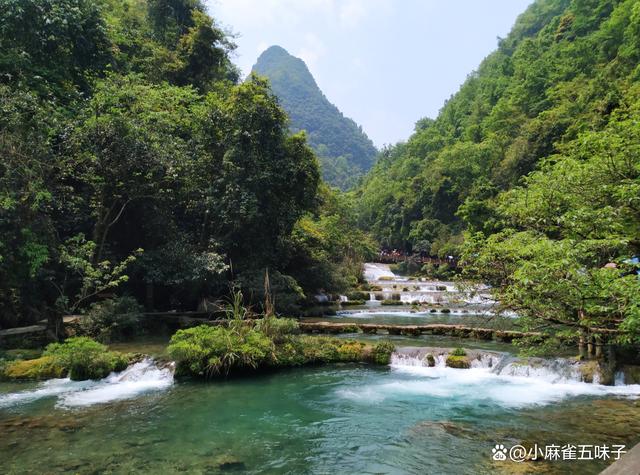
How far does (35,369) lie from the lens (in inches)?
448

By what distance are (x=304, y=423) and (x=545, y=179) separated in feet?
22.4

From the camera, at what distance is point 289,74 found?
172 metres

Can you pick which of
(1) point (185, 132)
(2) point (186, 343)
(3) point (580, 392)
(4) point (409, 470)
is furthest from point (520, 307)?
(1) point (185, 132)

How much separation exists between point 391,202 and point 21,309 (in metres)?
54.4

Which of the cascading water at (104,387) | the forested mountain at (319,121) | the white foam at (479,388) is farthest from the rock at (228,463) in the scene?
the forested mountain at (319,121)

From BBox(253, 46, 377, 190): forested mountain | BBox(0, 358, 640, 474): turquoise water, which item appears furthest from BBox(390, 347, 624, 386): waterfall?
BBox(253, 46, 377, 190): forested mountain

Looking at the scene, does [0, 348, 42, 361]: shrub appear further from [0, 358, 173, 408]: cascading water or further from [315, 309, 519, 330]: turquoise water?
[315, 309, 519, 330]: turquoise water

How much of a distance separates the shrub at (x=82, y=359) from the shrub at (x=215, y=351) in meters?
1.67

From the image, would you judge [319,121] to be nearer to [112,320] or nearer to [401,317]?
[401,317]

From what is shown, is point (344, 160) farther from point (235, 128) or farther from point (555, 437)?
point (555, 437)

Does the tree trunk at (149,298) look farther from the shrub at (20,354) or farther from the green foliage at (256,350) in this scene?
the green foliage at (256,350)

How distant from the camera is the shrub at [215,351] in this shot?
11242 millimetres

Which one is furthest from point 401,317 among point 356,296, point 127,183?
point 127,183

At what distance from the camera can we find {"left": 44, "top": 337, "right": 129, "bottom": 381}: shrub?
11234 mm
